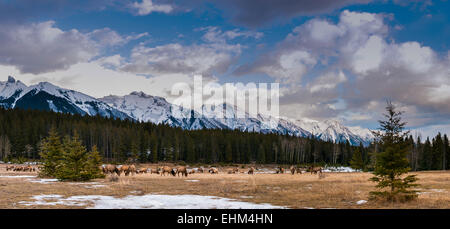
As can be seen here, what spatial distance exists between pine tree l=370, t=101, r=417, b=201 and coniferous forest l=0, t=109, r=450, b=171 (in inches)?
3095

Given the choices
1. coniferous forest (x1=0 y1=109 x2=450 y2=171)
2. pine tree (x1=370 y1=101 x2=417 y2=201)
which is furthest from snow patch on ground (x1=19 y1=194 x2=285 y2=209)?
coniferous forest (x1=0 y1=109 x2=450 y2=171)

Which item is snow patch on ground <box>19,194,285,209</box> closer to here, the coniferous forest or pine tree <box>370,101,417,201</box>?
pine tree <box>370,101,417,201</box>

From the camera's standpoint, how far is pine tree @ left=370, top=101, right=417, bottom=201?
18.8 meters

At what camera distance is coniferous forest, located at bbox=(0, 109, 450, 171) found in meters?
107

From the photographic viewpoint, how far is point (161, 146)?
125000 mm

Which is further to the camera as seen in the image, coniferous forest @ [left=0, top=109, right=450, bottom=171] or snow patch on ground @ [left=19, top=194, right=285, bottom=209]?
coniferous forest @ [left=0, top=109, right=450, bottom=171]

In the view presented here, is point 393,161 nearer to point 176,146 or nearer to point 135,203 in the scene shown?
point 135,203

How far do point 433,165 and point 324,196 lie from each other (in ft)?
361

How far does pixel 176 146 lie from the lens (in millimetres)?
125062

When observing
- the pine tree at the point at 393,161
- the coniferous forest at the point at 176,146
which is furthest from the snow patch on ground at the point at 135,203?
the coniferous forest at the point at 176,146

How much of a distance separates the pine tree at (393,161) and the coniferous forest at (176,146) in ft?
258

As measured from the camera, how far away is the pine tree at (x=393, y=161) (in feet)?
61.7

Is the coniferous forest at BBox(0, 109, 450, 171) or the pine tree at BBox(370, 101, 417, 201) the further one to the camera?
the coniferous forest at BBox(0, 109, 450, 171)
